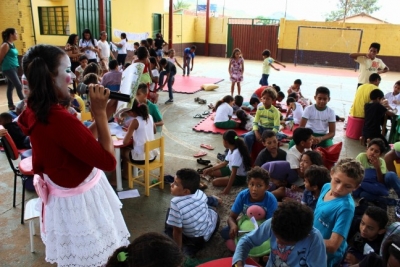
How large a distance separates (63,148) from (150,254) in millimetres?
698

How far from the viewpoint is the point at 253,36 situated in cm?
2155

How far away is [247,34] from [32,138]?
21.4m

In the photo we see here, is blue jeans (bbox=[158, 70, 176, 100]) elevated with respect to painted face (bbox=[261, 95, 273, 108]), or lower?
lower

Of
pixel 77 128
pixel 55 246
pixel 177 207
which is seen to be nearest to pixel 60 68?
pixel 77 128

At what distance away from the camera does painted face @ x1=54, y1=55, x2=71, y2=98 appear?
5.54 feet

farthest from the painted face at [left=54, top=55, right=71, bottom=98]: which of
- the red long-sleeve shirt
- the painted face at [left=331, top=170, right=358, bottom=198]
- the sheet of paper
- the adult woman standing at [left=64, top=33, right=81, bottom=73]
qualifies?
the adult woman standing at [left=64, top=33, right=81, bottom=73]

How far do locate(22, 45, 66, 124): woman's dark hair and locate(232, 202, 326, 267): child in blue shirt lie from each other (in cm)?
146

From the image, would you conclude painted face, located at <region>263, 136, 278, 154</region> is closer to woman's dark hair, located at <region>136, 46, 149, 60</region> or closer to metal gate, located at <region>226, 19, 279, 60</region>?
woman's dark hair, located at <region>136, 46, 149, 60</region>

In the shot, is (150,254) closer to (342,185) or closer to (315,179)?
(342,185)

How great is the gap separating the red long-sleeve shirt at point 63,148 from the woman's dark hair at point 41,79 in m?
0.04

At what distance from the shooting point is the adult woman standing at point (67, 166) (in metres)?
1.61

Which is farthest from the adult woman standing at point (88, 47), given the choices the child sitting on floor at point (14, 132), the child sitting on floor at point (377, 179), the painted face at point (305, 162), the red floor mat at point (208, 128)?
the child sitting on floor at point (377, 179)

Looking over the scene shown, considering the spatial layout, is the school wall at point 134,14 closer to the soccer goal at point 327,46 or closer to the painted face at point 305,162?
the soccer goal at point 327,46

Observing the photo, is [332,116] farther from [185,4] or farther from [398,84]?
[185,4]
